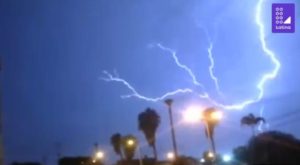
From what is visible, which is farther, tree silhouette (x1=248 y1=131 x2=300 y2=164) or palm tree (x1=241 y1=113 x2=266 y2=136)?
palm tree (x1=241 y1=113 x2=266 y2=136)

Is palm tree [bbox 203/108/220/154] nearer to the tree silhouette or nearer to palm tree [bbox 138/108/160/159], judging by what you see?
the tree silhouette

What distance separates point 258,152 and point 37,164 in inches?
3258

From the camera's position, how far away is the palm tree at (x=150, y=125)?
80250 millimetres

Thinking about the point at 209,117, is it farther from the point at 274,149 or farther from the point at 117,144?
the point at 117,144

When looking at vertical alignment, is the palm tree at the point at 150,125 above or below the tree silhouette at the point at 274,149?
above

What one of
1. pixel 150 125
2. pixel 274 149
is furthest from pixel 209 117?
pixel 150 125

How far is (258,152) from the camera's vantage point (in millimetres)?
35594

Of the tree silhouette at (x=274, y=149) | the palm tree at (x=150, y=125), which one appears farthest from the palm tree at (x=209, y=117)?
the palm tree at (x=150, y=125)

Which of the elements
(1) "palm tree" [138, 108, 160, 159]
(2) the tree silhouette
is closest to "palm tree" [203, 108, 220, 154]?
(2) the tree silhouette

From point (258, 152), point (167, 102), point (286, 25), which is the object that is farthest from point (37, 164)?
point (286, 25)

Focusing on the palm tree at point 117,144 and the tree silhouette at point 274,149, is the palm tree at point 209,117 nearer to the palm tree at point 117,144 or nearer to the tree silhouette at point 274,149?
the tree silhouette at point 274,149

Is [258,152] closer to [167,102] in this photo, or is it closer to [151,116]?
[167,102]

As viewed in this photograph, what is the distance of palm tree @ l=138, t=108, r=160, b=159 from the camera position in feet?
263

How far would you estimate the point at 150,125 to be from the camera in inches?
3164
